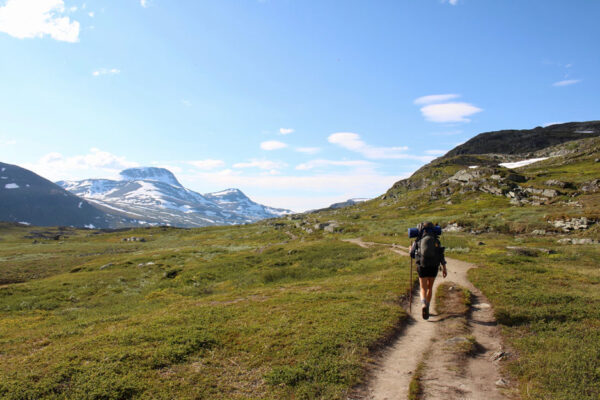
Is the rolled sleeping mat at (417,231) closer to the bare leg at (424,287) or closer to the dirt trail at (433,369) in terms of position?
the bare leg at (424,287)

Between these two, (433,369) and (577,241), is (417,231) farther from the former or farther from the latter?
(577,241)

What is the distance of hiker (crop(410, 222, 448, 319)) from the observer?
14.9 meters

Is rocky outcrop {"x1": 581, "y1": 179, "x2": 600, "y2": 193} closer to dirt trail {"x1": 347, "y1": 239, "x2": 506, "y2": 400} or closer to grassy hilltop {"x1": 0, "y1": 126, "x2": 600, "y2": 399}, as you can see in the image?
grassy hilltop {"x1": 0, "y1": 126, "x2": 600, "y2": 399}

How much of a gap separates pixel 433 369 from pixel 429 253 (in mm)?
5752

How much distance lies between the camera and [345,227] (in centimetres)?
8469

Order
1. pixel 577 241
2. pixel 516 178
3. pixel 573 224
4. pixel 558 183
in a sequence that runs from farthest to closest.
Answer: pixel 516 178 → pixel 558 183 → pixel 573 224 → pixel 577 241

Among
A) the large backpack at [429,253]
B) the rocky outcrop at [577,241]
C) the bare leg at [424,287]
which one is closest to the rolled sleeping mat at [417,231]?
the large backpack at [429,253]

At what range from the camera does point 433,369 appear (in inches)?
411

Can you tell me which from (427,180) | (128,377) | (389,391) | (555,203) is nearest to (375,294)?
(389,391)

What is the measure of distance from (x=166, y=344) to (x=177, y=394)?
3.99 m

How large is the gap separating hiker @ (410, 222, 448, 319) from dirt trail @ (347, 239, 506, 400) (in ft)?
4.04

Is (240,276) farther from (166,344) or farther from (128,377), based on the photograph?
(128,377)

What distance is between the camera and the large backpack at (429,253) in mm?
14891

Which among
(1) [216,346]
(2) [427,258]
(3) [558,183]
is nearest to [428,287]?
(2) [427,258]
